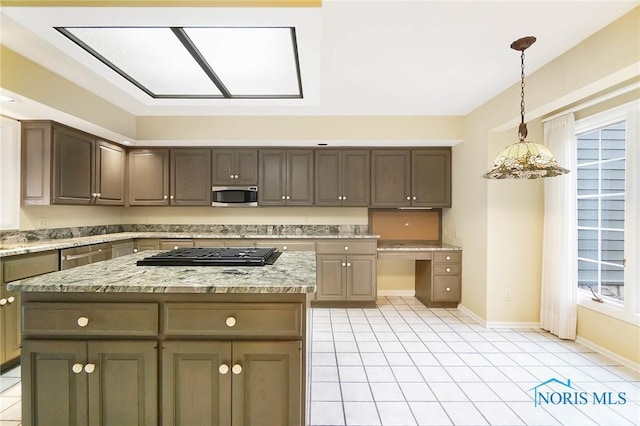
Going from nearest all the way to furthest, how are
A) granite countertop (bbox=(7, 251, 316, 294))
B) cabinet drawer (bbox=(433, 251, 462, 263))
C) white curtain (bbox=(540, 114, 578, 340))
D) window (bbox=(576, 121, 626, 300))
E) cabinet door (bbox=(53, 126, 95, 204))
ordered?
granite countertop (bbox=(7, 251, 316, 294)), window (bbox=(576, 121, 626, 300)), white curtain (bbox=(540, 114, 578, 340)), cabinet door (bbox=(53, 126, 95, 204)), cabinet drawer (bbox=(433, 251, 462, 263))

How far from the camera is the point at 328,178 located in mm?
4422

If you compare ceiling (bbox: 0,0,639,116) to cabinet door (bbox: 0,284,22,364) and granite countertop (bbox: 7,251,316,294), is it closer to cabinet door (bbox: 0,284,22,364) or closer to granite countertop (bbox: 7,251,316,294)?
granite countertop (bbox: 7,251,316,294)

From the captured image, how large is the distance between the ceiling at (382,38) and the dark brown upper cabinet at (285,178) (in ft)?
4.03

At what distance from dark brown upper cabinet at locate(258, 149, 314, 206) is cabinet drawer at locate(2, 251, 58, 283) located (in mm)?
2333

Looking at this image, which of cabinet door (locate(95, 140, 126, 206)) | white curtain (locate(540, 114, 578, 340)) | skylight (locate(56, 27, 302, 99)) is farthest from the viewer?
cabinet door (locate(95, 140, 126, 206))

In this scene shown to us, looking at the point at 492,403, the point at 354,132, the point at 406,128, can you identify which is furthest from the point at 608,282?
the point at 354,132

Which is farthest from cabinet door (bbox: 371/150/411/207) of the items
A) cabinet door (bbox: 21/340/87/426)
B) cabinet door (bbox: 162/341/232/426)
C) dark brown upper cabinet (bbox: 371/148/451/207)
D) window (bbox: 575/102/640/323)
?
cabinet door (bbox: 21/340/87/426)

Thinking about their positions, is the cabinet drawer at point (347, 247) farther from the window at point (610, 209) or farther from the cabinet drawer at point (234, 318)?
the cabinet drawer at point (234, 318)

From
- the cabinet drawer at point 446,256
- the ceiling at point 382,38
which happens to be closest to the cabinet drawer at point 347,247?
the cabinet drawer at point 446,256

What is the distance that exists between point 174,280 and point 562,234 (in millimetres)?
3553

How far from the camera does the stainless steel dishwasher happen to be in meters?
2.95

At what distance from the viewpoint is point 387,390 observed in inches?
88.5

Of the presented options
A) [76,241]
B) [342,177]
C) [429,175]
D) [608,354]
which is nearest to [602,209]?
[608,354]

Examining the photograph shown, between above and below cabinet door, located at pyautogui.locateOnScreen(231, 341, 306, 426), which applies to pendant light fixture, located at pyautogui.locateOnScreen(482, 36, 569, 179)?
above
